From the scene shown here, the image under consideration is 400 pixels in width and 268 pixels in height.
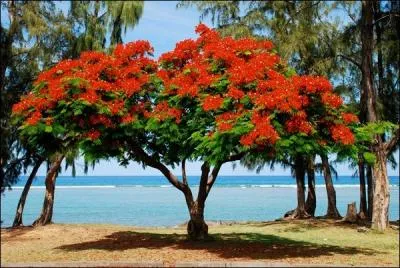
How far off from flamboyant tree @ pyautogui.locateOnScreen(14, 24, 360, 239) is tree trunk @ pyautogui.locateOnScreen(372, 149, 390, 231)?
8.16 metres

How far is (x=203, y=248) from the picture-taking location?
15.0 meters

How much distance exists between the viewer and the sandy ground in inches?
497

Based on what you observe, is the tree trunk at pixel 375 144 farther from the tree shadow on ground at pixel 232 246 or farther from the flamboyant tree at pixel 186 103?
the flamboyant tree at pixel 186 103

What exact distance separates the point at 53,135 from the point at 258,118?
5828 mm

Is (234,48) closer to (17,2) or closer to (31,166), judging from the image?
(17,2)

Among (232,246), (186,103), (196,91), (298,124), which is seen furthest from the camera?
(232,246)

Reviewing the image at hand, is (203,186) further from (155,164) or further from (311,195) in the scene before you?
(311,195)

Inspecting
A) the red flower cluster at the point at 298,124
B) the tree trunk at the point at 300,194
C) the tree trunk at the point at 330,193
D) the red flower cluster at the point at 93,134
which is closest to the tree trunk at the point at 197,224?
the red flower cluster at the point at 93,134

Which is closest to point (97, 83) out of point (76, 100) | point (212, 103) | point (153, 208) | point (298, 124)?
point (76, 100)

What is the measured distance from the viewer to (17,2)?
21922 mm

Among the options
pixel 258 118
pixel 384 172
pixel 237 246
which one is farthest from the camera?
pixel 384 172

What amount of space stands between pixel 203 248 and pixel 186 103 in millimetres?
4144

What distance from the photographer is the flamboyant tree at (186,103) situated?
1248 cm

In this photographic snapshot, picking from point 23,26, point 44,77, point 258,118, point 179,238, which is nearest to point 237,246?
point 179,238
